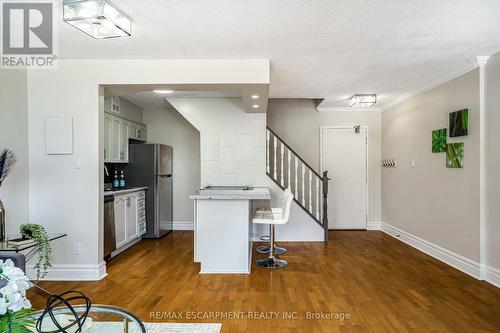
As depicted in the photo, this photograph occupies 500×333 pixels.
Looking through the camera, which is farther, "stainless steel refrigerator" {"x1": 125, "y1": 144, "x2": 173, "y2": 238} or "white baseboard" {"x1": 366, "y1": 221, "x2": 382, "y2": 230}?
"white baseboard" {"x1": 366, "y1": 221, "x2": 382, "y2": 230}

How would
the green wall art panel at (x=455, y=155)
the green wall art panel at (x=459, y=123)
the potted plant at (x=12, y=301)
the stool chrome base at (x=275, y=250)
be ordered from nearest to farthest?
the potted plant at (x=12, y=301) < the green wall art panel at (x=459, y=123) < the green wall art panel at (x=455, y=155) < the stool chrome base at (x=275, y=250)

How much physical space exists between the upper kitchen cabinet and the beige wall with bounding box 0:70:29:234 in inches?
49.3

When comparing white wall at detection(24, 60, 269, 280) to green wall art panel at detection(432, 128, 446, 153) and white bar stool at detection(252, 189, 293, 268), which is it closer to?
white bar stool at detection(252, 189, 293, 268)

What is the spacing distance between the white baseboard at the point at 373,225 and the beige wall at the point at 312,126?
60 mm

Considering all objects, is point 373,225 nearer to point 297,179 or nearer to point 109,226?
point 297,179

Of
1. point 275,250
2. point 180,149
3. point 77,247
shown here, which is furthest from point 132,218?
point 275,250

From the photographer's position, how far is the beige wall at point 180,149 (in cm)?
→ 595

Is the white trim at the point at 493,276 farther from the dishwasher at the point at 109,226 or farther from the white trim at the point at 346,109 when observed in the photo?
the dishwasher at the point at 109,226

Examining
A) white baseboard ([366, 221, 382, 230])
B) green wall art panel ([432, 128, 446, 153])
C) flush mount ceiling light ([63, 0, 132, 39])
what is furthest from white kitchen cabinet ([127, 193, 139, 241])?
green wall art panel ([432, 128, 446, 153])

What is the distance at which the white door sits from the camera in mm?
5906

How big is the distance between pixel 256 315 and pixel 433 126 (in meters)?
3.50

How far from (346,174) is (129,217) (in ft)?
13.5

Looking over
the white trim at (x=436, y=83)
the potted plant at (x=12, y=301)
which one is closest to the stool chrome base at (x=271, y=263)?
the potted plant at (x=12, y=301)

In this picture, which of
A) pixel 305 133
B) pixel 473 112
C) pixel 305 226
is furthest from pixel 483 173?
pixel 305 133
